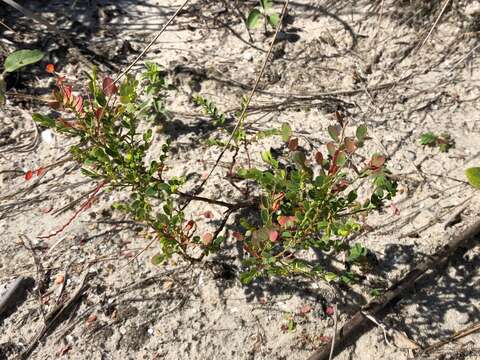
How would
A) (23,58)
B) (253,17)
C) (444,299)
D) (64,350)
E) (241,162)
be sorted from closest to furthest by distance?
(23,58) < (64,350) < (444,299) < (241,162) < (253,17)

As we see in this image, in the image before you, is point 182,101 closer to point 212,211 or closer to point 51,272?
point 212,211

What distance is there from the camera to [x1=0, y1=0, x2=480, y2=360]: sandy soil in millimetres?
2074

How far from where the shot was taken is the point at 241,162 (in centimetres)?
259

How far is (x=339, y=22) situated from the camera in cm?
321

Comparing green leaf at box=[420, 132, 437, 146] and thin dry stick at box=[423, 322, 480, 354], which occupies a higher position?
green leaf at box=[420, 132, 437, 146]

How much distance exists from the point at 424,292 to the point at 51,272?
181 centimetres

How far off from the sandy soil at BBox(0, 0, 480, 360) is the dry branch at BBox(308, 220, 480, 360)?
0.05m

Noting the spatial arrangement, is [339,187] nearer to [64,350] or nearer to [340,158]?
[340,158]

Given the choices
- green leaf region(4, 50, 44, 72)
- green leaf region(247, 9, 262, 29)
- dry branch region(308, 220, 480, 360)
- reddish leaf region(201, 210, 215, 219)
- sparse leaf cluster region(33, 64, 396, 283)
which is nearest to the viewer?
green leaf region(4, 50, 44, 72)

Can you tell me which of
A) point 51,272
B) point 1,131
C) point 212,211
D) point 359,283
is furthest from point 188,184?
point 1,131

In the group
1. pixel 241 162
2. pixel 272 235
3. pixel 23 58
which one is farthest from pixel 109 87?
pixel 241 162

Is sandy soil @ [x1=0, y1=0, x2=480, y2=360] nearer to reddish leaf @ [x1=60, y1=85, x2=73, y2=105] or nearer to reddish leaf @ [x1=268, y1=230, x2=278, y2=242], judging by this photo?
reddish leaf @ [x1=268, y1=230, x2=278, y2=242]

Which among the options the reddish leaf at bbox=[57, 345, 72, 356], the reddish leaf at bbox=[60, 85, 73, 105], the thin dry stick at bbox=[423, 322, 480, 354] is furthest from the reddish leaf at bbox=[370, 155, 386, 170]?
the reddish leaf at bbox=[57, 345, 72, 356]

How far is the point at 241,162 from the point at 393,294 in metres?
1.06
